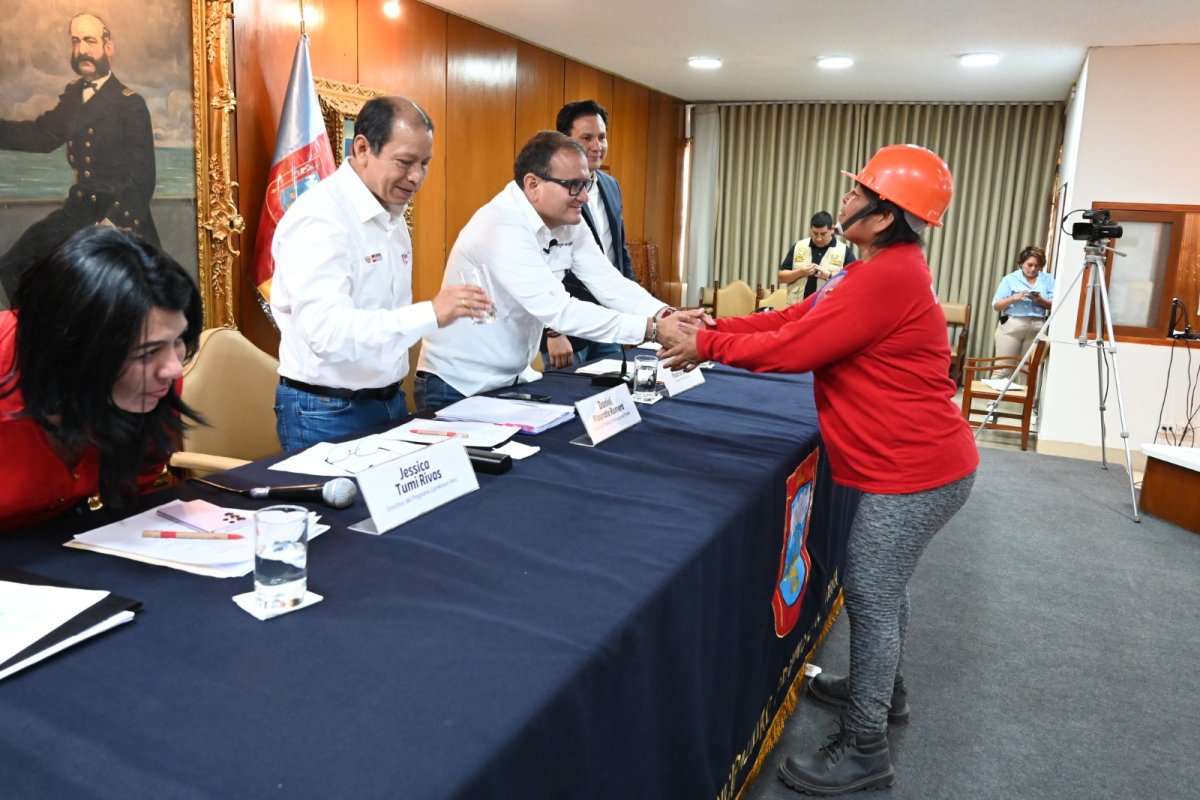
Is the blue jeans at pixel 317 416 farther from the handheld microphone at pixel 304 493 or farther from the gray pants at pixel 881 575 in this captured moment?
the gray pants at pixel 881 575

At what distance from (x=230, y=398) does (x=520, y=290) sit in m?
0.93

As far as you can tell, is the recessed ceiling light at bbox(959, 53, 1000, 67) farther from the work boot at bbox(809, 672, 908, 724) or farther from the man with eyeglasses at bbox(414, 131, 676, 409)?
the work boot at bbox(809, 672, 908, 724)

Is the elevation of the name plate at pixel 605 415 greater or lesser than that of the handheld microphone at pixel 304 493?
greater

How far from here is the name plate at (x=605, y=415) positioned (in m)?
2.05

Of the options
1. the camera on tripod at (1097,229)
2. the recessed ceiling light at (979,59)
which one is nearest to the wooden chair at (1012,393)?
the camera on tripod at (1097,229)

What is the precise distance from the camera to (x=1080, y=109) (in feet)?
18.0

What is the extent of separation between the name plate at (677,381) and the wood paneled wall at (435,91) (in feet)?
Result: 7.28

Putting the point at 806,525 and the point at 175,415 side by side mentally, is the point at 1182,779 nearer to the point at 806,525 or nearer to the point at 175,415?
the point at 806,525

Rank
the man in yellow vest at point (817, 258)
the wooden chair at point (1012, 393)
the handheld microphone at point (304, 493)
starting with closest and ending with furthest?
1. the handheld microphone at point (304, 493)
2. the wooden chair at point (1012, 393)
3. the man in yellow vest at point (817, 258)

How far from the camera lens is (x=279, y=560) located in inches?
43.5

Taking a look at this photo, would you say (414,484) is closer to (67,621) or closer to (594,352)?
(67,621)

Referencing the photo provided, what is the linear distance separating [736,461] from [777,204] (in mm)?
7649

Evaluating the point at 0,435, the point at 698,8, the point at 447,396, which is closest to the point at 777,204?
the point at 698,8

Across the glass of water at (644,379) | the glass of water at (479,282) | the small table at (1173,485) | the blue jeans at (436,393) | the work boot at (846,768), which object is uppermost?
the glass of water at (479,282)
